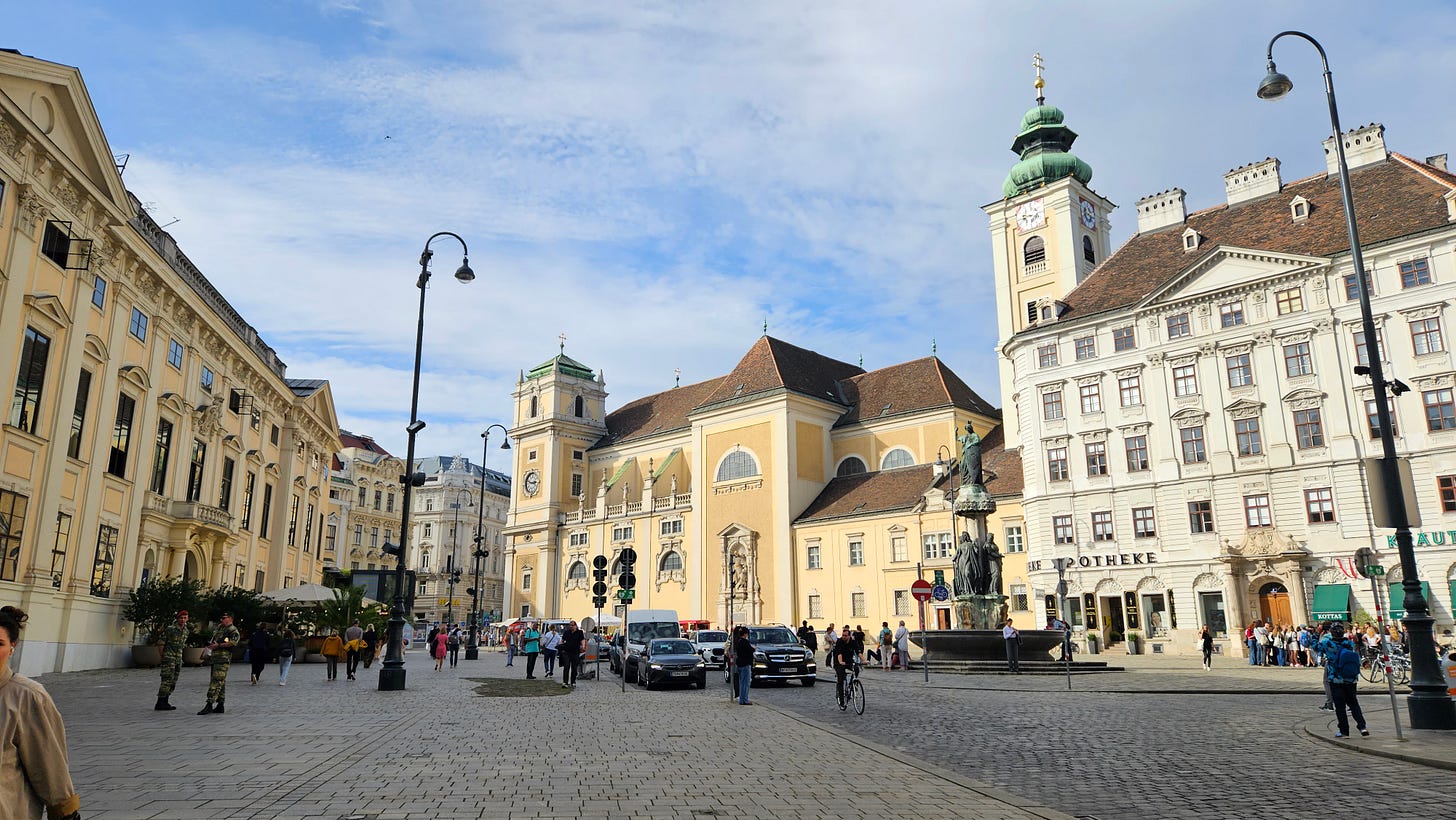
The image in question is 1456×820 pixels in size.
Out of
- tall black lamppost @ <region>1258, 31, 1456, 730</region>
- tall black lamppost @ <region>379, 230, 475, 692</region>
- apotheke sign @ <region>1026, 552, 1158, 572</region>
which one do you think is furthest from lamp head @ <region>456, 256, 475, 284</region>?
apotheke sign @ <region>1026, 552, 1158, 572</region>

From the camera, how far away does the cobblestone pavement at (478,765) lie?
310 inches

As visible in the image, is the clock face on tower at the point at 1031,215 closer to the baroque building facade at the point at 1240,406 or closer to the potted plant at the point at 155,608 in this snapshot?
the baroque building facade at the point at 1240,406

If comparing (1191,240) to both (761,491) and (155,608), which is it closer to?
(761,491)

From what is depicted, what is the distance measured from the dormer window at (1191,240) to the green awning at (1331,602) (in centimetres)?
1681

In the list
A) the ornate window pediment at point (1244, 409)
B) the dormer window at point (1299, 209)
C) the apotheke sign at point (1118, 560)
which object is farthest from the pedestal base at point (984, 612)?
the dormer window at point (1299, 209)

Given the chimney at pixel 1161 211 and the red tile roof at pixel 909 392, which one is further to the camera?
the red tile roof at pixel 909 392

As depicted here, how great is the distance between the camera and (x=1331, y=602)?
35.4 m

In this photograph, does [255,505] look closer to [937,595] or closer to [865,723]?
[937,595]

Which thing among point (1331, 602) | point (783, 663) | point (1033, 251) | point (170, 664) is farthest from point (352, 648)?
point (1033, 251)

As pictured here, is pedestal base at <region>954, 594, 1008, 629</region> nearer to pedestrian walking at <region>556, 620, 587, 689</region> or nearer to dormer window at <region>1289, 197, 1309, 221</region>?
pedestrian walking at <region>556, 620, 587, 689</region>

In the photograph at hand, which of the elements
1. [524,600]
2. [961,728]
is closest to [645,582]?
[524,600]

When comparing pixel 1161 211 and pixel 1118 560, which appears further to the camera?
pixel 1161 211

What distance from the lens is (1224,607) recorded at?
38.3 meters

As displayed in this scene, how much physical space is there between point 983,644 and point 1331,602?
1582cm
